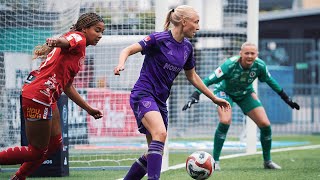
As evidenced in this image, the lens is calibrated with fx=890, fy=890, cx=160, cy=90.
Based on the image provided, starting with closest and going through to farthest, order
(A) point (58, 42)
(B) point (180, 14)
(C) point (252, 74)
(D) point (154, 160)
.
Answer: (A) point (58, 42) < (D) point (154, 160) < (B) point (180, 14) < (C) point (252, 74)

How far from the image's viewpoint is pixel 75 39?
8.29 meters

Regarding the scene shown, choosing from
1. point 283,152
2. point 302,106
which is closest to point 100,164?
point 283,152

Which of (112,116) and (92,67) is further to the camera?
(112,116)

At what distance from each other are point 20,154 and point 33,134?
25cm

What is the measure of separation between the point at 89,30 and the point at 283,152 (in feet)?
25.9

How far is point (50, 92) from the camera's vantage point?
27.4 ft

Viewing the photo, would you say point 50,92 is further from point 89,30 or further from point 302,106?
point 302,106

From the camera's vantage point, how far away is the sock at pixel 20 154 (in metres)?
8.48

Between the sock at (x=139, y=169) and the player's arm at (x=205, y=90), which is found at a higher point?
the player's arm at (x=205, y=90)

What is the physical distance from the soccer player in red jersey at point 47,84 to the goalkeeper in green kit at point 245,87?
356 centimetres

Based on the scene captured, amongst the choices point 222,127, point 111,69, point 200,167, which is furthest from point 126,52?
point 111,69

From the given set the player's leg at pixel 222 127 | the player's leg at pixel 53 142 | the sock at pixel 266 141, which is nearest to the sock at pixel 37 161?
the player's leg at pixel 53 142

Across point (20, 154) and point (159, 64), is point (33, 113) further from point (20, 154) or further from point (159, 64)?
point (159, 64)

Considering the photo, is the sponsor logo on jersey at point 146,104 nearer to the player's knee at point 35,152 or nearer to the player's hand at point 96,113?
the player's hand at point 96,113
